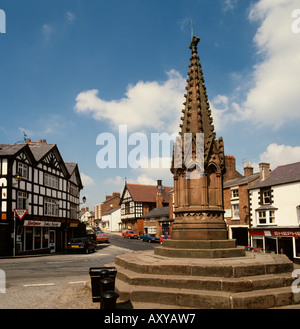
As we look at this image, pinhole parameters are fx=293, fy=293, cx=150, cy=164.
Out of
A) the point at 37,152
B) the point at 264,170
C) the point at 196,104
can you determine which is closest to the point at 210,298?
the point at 196,104

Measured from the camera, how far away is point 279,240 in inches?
1094

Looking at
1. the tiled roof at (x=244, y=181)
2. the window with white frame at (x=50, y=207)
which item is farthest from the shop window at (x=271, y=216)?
the window with white frame at (x=50, y=207)

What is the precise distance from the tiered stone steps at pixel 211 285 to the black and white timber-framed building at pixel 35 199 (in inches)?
698

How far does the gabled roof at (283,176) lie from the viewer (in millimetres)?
27047

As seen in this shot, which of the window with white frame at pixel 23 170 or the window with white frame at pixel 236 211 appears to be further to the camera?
the window with white frame at pixel 236 211

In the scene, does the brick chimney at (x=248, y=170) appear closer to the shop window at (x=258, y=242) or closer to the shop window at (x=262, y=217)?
the shop window at (x=262, y=217)

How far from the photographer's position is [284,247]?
27.3 metres

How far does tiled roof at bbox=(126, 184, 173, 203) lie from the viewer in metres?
61.2

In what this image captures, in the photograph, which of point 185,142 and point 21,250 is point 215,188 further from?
point 21,250

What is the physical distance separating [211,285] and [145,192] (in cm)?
5673

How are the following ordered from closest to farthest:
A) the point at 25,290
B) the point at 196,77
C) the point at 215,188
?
the point at 25,290 < the point at 215,188 < the point at 196,77

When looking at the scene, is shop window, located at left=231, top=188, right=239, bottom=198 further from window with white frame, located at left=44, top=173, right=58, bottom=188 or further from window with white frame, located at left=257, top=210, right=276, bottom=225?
window with white frame, located at left=44, top=173, right=58, bottom=188

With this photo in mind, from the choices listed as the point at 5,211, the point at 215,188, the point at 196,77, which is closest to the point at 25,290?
the point at 215,188

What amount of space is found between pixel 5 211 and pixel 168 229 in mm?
30271
